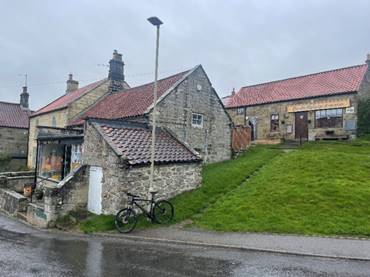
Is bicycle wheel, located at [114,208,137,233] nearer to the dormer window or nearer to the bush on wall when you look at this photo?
the bush on wall

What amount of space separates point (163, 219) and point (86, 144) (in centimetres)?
555

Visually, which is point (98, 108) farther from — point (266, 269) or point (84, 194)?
point (266, 269)

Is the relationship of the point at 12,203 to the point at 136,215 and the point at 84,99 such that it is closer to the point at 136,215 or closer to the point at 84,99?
the point at 136,215

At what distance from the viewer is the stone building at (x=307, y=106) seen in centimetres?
2972

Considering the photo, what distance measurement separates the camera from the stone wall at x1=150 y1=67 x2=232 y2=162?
22172 mm

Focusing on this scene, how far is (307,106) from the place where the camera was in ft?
105

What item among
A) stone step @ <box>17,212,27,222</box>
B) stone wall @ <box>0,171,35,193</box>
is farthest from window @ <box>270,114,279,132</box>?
stone step @ <box>17,212,27,222</box>

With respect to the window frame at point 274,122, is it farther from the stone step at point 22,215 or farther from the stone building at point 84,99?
the stone step at point 22,215

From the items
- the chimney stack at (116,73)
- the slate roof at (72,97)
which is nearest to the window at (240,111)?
the chimney stack at (116,73)

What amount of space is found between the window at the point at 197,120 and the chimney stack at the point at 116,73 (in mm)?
12610

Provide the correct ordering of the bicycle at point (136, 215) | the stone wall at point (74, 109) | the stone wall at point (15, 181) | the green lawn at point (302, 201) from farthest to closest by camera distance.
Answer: the stone wall at point (74, 109) → the stone wall at point (15, 181) → the bicycle at point (136, 215) → the green lawn at point (302, 201)

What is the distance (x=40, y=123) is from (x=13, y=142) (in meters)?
7.62

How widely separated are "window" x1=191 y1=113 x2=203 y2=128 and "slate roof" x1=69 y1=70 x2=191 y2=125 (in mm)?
2598

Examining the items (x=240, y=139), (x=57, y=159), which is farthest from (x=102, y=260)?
(x=240, y=139)
